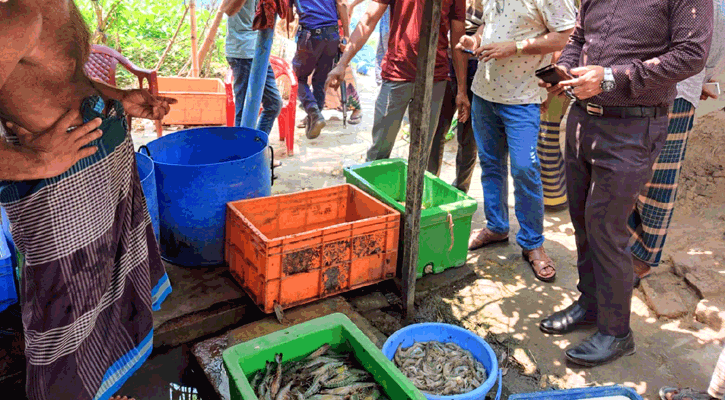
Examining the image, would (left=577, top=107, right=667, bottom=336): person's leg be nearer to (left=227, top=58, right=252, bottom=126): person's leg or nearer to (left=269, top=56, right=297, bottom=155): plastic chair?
(left=227, top=58, right=252, bottom=126): person's leg

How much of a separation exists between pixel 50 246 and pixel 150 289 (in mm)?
683

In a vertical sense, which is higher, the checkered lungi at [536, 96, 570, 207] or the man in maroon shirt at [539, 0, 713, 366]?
the man in maroon shirt at [539, 0, 713, 366]

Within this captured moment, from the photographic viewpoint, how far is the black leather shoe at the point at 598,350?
10.8 feet

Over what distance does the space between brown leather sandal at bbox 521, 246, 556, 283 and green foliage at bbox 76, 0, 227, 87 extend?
704 cm

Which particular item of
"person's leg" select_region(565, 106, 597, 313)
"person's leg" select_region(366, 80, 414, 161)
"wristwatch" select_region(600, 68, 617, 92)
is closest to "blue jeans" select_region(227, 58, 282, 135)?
"person's leg" select_region(366, 80, 414, 161)

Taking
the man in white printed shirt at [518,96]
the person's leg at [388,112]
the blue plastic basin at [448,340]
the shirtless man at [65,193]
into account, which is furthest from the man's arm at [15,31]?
the person's leg at [388,112]

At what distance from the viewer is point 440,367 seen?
9.53 feet

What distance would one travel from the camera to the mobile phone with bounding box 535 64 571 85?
2883 millimetres

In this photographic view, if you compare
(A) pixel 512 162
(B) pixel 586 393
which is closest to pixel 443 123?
(A) pixel 512 162

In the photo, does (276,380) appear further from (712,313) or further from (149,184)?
(712,313)

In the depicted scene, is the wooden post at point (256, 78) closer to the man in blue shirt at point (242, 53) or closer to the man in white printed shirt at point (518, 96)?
the man in blue shirt at point (242, 53)

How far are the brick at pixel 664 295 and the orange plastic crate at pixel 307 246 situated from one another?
6.33ft

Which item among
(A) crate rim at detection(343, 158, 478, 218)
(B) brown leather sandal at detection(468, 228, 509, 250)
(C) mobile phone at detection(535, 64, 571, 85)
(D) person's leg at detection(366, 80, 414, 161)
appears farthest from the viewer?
(B) brown leather sandal at detection(468, 228, 509, 250)

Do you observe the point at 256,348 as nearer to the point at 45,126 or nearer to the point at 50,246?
the point at 50,246
